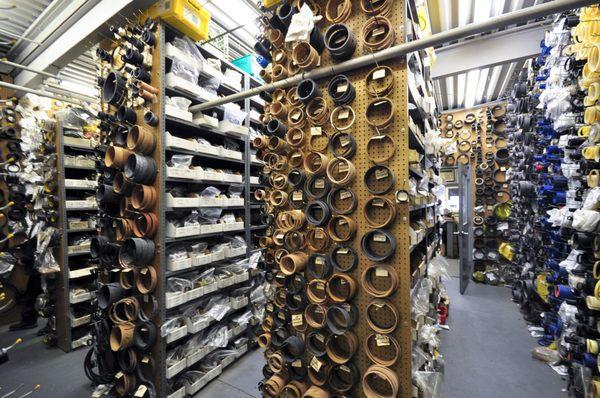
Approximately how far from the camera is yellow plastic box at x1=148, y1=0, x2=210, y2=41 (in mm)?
2094

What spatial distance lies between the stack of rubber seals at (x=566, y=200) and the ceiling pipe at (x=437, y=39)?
116cm

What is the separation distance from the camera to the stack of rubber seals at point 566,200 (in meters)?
1.91

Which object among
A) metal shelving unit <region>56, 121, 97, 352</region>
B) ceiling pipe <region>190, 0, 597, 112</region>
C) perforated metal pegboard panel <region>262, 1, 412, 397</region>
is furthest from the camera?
metal shelving unit <region>56, 121, 97, 352</region>

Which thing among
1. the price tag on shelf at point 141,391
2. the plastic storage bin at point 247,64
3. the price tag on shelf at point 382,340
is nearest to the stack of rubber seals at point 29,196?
the price tag on shelf at point 141,391

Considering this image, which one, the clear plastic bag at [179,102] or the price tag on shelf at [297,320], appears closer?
the price tag on shelf at [297,320]

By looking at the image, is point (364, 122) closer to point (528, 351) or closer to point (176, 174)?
point (176, 174)

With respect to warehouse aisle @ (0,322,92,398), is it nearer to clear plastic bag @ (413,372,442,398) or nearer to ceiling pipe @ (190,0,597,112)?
clear plastic bag @ (413,372,442,398)

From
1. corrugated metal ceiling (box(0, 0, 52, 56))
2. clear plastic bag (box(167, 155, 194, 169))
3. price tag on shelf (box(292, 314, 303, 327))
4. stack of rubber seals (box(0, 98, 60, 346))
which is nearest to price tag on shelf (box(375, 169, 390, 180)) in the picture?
price tag on shelf (box(292, 314, 303, 327))

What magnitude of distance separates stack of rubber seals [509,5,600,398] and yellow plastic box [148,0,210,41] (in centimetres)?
294

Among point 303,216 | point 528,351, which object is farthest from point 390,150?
point 528,351

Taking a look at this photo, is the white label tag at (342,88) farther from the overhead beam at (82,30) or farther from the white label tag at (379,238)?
the overhead beam at (82,30)

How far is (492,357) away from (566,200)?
1754 mm

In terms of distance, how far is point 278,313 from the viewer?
77.5 inches

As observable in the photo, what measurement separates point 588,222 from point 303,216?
1.93 meters
